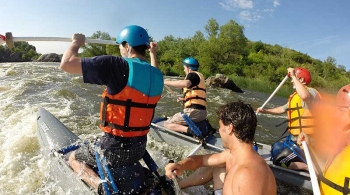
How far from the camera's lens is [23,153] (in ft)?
15.8

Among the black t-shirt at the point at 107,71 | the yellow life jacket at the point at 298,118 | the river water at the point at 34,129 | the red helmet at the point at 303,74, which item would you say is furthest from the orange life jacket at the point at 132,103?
the red helmet at the point at 303,74

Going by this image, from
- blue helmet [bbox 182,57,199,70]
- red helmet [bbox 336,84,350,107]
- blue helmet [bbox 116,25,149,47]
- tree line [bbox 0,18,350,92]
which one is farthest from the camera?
tree line [bbox 0,18,350,92]

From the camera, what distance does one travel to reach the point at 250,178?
180 centimetres

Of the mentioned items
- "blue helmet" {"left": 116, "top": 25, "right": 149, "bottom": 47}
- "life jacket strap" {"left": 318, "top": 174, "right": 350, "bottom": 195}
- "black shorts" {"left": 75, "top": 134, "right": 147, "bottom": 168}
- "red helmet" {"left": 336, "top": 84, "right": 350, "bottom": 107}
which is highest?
"blue helmet" {"left": 116, "top": 25, "right": 149, "bottom": 47}

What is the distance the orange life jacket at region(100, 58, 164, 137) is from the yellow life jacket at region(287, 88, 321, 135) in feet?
9.11

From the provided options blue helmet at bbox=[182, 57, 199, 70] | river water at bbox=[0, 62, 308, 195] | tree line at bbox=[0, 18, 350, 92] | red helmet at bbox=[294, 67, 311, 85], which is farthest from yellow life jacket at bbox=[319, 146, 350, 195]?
tree line at bbox=[0, 18, 350, 92]

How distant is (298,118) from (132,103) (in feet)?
9.92

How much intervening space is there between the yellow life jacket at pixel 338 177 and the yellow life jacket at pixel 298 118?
7.77 ft

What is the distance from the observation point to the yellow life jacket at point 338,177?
1691 millimetres

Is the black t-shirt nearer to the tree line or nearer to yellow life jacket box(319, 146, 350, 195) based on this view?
yellow life jacket box(319, 146, 350, 195)

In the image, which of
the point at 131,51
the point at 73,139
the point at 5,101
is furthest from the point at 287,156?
the point at 5,101

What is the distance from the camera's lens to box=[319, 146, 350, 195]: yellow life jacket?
1.69m

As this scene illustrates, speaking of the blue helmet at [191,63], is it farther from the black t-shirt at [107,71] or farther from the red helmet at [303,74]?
the black t-shirt at [107,71]

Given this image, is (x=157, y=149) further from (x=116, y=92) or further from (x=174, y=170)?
(x=116, y=92)
